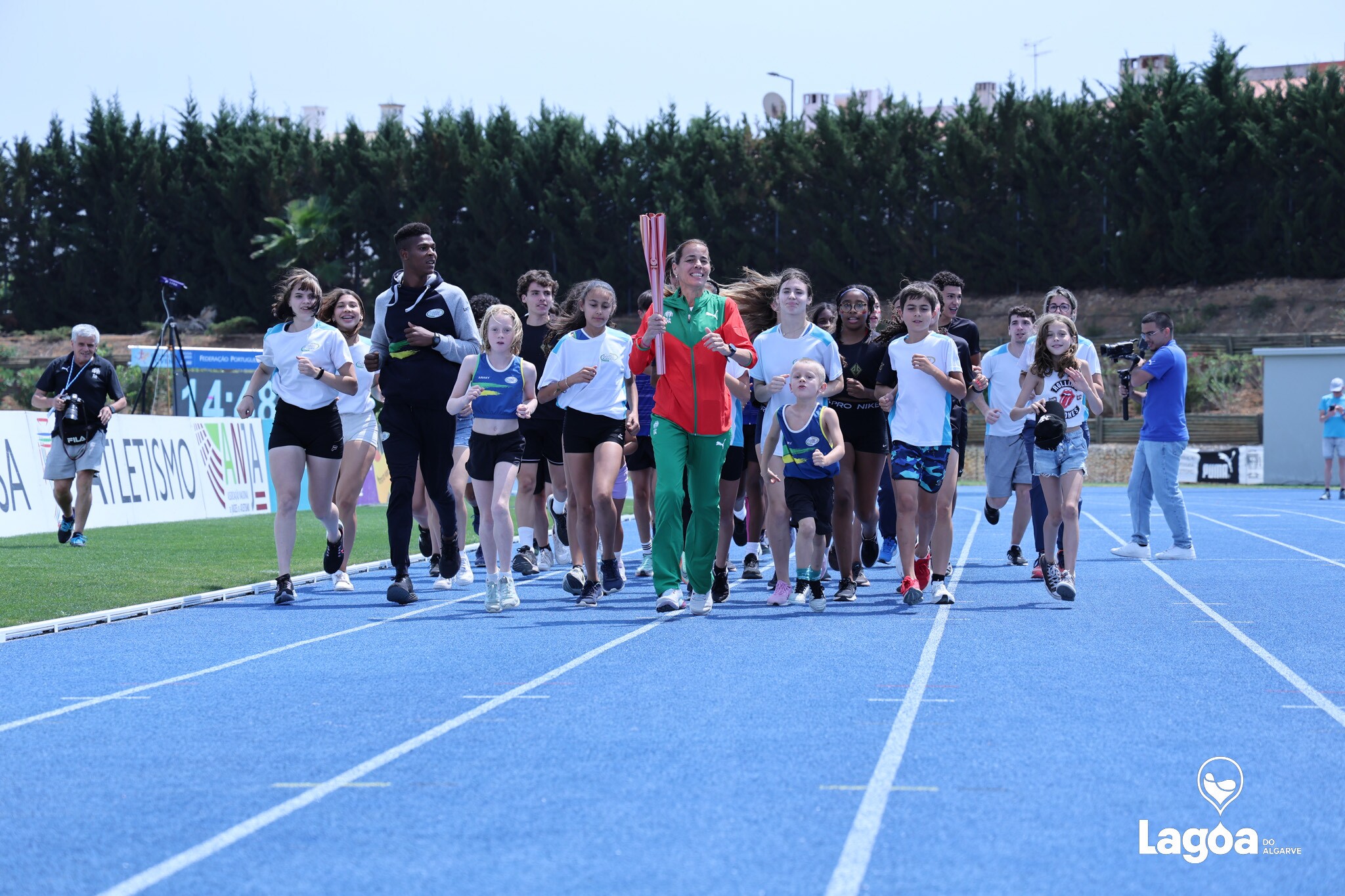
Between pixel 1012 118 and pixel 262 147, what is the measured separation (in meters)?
28.4

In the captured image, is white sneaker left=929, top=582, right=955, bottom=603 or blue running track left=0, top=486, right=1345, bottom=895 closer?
blue running track left=0, top=486, right=1345, bottom=895

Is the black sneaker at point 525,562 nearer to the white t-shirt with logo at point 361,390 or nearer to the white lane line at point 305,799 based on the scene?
the white t-shirt with logo at point 361,390

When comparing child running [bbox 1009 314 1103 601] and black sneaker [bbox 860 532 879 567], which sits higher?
child running [bbox 1009 314 1103 601]

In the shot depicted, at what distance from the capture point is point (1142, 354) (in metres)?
12.2

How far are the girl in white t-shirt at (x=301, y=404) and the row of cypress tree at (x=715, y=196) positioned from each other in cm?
4268

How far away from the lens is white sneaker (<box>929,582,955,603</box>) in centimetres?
894

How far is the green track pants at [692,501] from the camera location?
847 centimetres

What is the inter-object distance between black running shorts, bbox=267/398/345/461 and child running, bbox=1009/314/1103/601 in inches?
166

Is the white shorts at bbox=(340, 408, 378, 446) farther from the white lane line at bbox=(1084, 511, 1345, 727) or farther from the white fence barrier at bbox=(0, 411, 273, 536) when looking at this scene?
the white lane line at bbox=(1084, 511, 1345, 727)

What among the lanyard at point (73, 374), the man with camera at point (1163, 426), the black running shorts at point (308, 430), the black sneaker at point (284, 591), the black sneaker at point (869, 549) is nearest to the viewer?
the black sneaker at point (284, 591)

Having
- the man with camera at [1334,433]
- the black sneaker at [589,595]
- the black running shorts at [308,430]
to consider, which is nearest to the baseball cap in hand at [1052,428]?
the black sneaker at [589,595]

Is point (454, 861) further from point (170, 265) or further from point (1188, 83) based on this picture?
point (170, 265)

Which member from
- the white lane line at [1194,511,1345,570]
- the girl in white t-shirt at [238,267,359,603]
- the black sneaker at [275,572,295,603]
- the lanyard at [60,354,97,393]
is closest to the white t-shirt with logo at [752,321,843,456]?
→ the girl in white t-shirt at [238,267,359,603]

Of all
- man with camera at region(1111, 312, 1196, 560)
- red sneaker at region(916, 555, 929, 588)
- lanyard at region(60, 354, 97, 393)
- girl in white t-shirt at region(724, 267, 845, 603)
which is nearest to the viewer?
girl in white t-shirt at region(724, 267, 845, 603)
